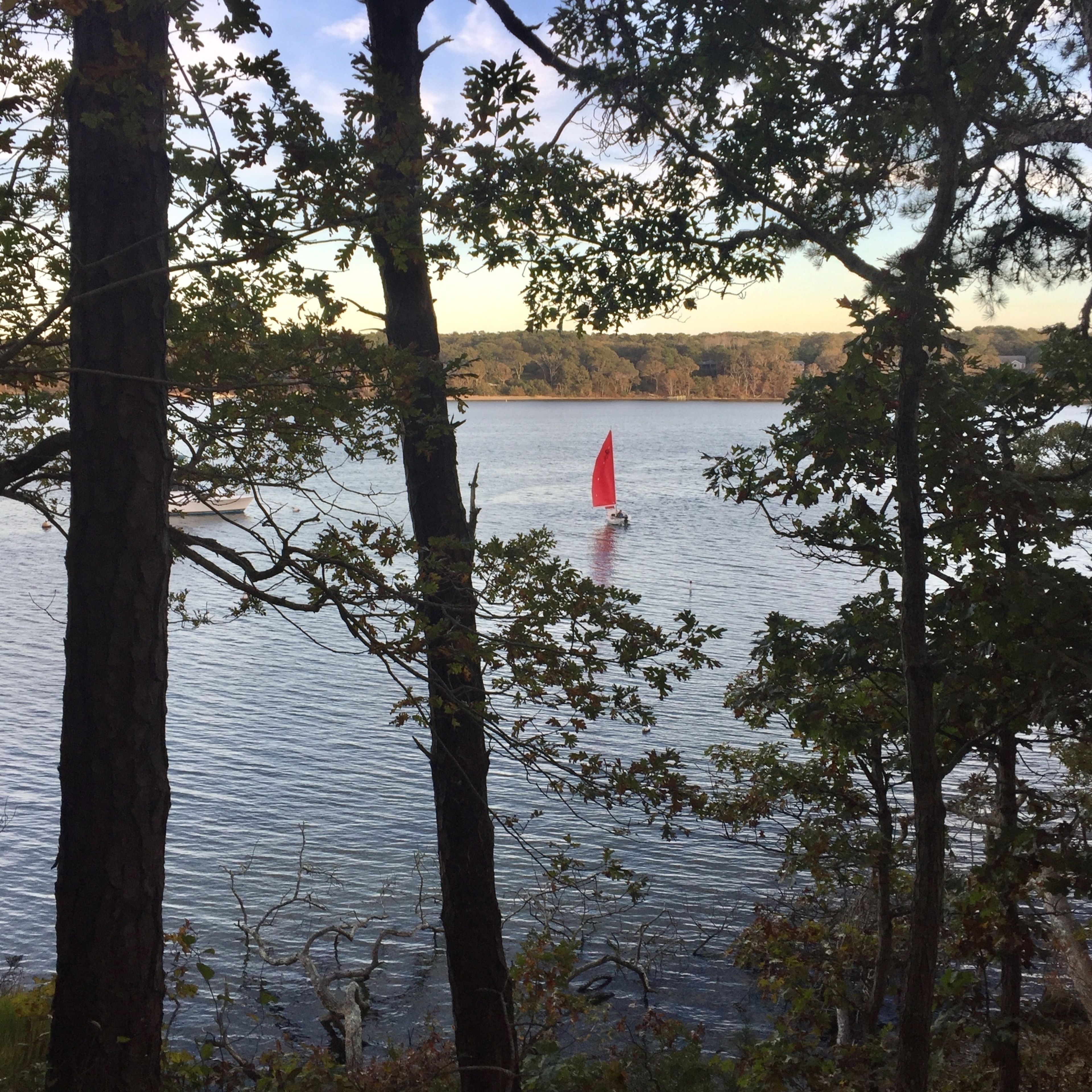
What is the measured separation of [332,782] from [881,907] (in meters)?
13.2

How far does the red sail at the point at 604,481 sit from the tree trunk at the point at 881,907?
3921 centimetres

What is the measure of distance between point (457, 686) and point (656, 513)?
4745 centimetres

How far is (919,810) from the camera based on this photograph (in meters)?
5.85

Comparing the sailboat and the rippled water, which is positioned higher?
the sailboat

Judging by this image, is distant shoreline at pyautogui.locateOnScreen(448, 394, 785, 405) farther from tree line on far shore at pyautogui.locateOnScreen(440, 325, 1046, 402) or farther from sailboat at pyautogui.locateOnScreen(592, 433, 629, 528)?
sailboat at pyautogui.locateOnScreen(592, 433, 629, 528)

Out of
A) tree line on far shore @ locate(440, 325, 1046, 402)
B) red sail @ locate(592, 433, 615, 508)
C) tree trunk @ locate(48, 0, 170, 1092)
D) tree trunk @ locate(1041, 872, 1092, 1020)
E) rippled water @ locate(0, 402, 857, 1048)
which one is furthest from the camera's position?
tree line on far shore @ locate(440, 325, 1046, 402)

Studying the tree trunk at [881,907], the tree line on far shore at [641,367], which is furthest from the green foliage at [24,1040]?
the tree line on far shore at [641,367]

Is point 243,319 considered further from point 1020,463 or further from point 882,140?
point 1020,463

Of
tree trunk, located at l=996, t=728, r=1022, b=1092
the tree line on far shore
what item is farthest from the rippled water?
the tree line on far shore

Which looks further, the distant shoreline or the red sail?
the distant shoreline

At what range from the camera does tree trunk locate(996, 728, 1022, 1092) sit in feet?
20.2

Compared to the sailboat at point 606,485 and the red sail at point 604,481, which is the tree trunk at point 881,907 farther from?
the red sail at point 604,481

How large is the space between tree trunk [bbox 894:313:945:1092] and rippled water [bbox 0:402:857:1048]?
2.17m

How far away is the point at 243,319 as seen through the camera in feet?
21.6
